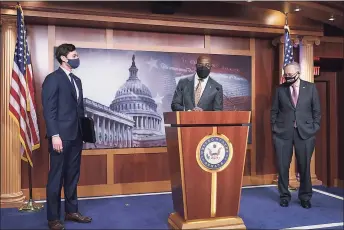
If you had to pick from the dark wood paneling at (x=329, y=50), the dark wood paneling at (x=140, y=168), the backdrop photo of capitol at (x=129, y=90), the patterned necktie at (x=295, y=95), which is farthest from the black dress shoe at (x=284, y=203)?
the dark wood paneling at (x=329, y=50)

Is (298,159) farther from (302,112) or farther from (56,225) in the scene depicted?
(56,225)

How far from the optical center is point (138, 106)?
183 inches

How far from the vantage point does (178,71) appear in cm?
479

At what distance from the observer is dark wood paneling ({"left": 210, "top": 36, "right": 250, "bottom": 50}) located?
16.3 ft

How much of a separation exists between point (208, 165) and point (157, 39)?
249 centimetres

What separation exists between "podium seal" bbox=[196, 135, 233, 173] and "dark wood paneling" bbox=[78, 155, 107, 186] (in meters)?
2.14

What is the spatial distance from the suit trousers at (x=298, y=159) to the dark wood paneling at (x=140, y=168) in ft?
4.98

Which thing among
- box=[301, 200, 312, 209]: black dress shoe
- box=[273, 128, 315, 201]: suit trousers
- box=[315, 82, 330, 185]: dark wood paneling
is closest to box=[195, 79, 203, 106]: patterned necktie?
box=[273, 128, 315, 201]: suit trousers

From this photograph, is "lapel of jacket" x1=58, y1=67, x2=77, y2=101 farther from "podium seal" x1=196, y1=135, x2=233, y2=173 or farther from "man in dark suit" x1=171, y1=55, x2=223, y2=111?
"podium seal" x1=196, y1=135, x2=233, y2=173

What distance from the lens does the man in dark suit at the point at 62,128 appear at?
2.98 meters

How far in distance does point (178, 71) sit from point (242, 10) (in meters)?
1.18

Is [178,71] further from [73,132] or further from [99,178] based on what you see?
[73,132]

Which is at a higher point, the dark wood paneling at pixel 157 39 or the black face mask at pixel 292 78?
the dark wood paneling at pixel 157 39

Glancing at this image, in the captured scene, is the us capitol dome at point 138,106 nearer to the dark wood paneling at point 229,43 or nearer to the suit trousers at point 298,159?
the dark wood paneling at point 229,43
